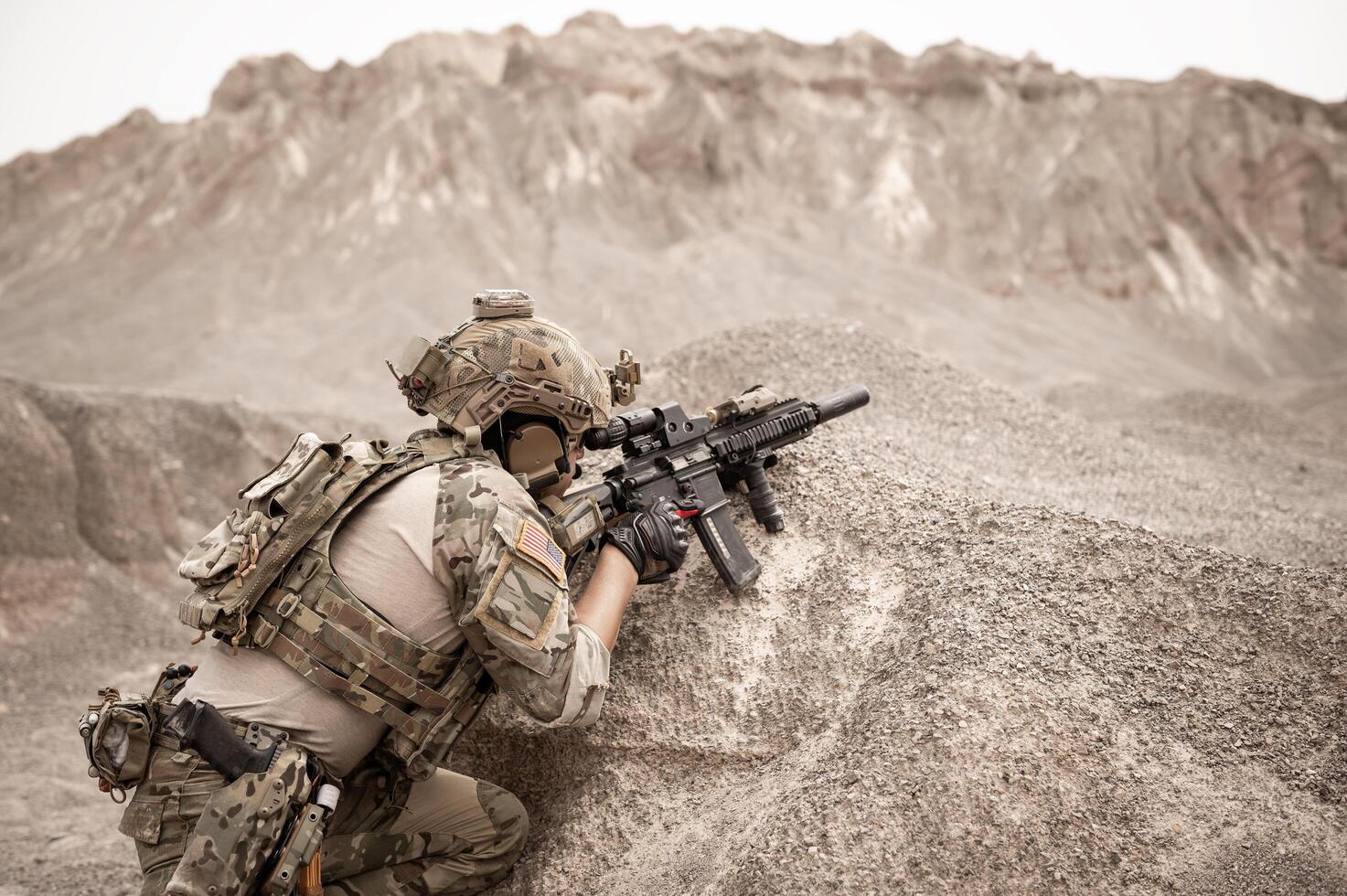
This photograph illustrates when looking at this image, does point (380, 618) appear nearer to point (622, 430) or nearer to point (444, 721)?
point (444, 721)

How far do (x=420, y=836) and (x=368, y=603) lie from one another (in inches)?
43.1

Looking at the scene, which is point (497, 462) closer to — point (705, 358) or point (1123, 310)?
point (705, 358)

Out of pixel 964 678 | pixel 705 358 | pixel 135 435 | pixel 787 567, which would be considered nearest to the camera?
pixel 964 678

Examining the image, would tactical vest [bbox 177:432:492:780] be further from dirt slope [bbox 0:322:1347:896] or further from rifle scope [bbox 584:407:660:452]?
dirt slope [bbox 0:322:1347:896]

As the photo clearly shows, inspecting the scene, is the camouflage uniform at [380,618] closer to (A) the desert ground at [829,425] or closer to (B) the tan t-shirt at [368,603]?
(B) the tan t-shirt at [368,603]

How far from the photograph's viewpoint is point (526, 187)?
108 feet

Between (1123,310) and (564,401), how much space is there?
102ft

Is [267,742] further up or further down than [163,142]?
further down

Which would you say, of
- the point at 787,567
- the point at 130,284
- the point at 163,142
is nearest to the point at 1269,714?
the point at 787,567

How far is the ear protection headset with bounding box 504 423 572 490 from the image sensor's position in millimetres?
3887

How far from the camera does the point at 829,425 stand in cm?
580

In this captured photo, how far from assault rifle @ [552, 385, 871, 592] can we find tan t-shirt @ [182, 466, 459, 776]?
702mm

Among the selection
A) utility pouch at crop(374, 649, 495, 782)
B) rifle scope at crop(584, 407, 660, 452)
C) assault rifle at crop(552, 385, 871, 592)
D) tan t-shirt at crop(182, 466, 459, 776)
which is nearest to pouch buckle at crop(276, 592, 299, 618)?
tan t-shirt at crop(182, 466, 459, 776)

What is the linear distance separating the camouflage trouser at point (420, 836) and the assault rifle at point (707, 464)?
1.07 metres
